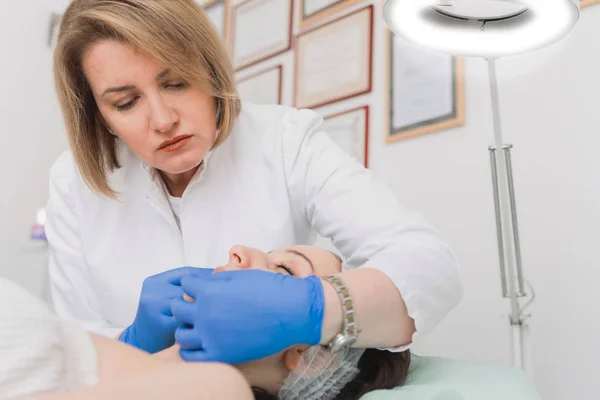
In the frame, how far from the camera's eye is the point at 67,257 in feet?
4.83

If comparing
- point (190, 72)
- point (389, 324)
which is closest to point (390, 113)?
point (190, 72)

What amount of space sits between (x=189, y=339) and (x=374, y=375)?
0.35 meters

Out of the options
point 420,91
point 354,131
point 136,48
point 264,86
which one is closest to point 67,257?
point 136,48

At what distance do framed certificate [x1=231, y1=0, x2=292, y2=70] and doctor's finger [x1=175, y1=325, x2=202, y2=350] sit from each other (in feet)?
5.74

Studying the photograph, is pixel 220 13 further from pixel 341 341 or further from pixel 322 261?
pixel 341 341

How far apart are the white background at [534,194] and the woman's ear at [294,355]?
0.88 meters

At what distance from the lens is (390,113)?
2.04 metres

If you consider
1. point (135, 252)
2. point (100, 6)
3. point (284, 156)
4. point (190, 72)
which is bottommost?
point (135, 252)

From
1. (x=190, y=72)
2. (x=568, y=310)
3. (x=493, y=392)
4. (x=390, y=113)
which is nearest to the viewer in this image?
(x=493, y=392)

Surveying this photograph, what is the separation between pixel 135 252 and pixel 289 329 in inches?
26.7

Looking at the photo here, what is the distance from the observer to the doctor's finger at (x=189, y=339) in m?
0.93

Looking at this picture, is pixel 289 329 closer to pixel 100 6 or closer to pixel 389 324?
pixel 389 324

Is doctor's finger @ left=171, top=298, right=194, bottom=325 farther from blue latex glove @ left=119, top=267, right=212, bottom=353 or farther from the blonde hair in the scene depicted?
the blonde hair

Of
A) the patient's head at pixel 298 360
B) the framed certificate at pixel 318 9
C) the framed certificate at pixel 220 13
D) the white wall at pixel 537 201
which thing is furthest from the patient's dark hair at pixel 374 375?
the framed certificate at pixel 220 13
